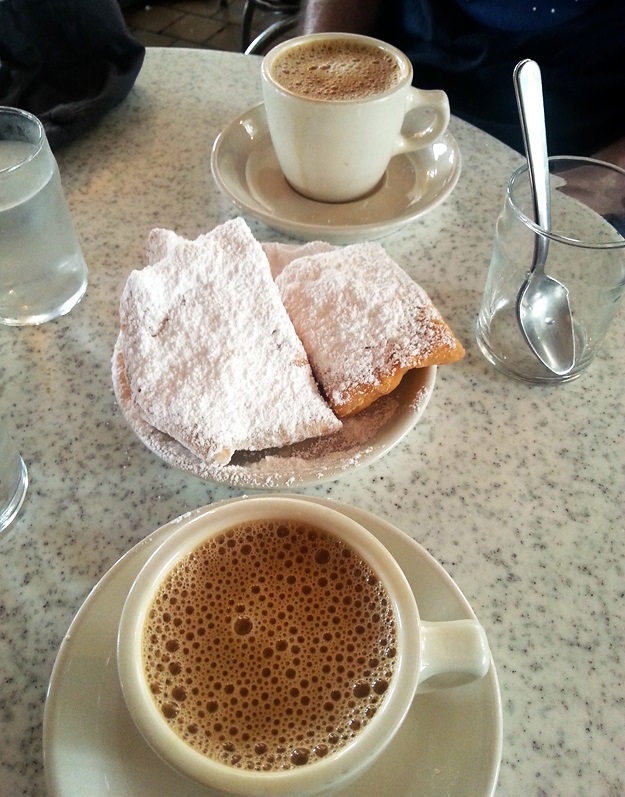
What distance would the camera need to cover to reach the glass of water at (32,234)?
708 millimetres

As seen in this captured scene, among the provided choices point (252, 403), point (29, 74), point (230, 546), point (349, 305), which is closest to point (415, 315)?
point (349, 305)

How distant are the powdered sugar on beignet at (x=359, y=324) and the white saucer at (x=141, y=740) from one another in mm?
229

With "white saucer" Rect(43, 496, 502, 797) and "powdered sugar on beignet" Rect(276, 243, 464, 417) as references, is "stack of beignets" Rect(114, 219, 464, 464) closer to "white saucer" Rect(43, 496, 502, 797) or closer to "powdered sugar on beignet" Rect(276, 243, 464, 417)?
"powdered sugar on beignet" Rect(276, 243, 464, 417)

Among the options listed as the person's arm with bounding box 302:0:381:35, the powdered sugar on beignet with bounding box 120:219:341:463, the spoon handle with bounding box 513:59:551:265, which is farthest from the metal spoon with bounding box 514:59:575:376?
the person's arm with bounding box 302:0:381:35

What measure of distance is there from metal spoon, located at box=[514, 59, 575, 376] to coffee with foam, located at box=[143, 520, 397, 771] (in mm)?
384

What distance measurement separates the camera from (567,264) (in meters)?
0.76

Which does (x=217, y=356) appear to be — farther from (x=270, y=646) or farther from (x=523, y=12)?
(x=523, y=12)

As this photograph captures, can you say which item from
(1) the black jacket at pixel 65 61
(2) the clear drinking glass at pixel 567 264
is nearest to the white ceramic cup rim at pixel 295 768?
(2) the clear drinking glass at pixel 567 264

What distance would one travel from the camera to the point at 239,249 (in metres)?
0.71

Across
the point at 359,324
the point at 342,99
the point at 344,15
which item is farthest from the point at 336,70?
the point at 344,15

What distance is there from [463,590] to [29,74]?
97 cm

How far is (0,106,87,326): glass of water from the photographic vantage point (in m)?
0.71

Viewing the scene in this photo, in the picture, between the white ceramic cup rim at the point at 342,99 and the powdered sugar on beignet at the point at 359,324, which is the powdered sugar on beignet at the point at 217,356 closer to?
the powdered sugar on beignet at the point at 359,324

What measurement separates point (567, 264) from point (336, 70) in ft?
1.31
